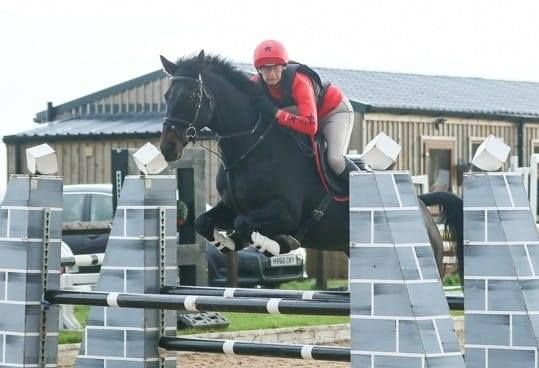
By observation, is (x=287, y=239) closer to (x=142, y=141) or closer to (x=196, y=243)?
(x=196, y=243)

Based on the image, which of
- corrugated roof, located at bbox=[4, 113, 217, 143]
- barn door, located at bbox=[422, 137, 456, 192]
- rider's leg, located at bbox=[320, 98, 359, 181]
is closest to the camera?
rider's leg, located at bbox=[320, 98, 359, 181]

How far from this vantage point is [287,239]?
7973 mm

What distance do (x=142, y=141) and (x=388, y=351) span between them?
1647 centimetres

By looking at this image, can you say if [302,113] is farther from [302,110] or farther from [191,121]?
[191,121]

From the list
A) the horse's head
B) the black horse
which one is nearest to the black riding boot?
the black horse

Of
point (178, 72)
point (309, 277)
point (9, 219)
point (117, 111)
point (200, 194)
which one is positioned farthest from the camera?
point (117, 111)

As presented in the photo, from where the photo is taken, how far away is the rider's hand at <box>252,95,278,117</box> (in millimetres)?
8102

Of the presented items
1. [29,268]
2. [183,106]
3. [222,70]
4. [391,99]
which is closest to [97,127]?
[391,99]

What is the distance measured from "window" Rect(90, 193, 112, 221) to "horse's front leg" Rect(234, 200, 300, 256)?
342 inches

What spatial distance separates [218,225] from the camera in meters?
8.11

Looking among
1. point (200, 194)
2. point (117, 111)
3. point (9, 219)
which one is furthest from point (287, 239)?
point (117, 111)

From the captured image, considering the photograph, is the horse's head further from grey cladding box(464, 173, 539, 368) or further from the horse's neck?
grey cladding box(464, 173, 539, 368)

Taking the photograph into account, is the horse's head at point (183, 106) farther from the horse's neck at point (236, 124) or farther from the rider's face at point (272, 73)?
the rider's face at point (272, 73)

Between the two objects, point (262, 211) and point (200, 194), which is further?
point (200, 194)
